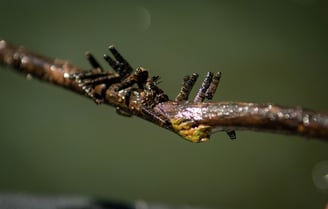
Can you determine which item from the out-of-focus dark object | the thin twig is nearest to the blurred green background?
the out-of-focus dark object

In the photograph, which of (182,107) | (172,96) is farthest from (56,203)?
Answer: (172,96)

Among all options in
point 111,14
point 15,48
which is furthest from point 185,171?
point 15,48

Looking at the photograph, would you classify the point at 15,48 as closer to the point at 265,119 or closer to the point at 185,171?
the point at 265,119

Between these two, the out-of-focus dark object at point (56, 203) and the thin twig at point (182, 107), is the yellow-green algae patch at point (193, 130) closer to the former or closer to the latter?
the thin twig at point (182, 107)

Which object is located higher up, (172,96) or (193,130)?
(172,96)

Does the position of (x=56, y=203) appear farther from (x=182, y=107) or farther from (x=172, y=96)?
(x=172, y=96)

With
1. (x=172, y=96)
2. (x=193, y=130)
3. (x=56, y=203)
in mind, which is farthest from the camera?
(x=172, y=96)
